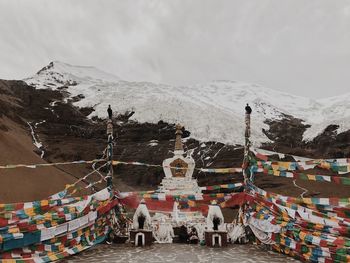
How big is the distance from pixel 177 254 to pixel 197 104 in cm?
4825

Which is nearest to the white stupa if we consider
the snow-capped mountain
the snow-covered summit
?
the snow-capped mountain

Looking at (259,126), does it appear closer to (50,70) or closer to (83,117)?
(83,117)

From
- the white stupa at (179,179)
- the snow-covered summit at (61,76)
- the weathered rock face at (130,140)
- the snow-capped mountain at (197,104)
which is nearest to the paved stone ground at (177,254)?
the white stupa at (179,179)

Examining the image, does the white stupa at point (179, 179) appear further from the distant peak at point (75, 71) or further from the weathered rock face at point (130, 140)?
the distant peak at point (75, 71)

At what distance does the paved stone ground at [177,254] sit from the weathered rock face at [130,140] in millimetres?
22840

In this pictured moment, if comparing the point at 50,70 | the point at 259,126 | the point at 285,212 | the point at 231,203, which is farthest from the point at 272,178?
the point at 50,70

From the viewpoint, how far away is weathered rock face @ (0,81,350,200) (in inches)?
1574

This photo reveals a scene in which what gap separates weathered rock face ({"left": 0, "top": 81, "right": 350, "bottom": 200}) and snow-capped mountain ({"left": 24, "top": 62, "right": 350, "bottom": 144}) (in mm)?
1860

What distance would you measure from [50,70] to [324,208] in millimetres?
69514

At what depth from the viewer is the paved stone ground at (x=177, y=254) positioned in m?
8.41

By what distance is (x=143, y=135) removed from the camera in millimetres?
48656

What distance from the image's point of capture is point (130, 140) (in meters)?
47.9

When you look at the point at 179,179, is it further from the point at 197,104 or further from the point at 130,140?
the point at 197,104

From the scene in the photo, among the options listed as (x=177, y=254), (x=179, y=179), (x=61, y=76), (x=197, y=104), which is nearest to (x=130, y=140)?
(x=197, y=104)
